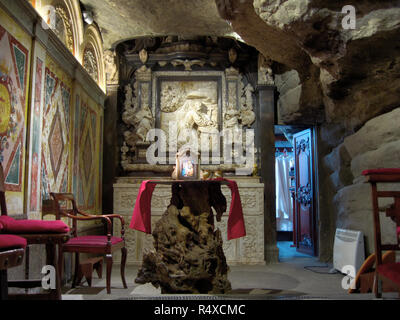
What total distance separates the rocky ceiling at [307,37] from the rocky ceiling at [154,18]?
14 millimetres

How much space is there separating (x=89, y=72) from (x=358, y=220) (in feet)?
14.6

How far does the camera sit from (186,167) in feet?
12.3

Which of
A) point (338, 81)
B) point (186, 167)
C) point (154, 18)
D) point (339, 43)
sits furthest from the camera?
point (154, 18)

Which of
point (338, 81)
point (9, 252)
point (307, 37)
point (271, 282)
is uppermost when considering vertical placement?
point (307, 37)

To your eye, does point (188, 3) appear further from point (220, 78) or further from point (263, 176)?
point (263, 176)

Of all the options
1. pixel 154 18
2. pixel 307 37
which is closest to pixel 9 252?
pixel 307 37

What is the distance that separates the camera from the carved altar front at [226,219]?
19.1 feet

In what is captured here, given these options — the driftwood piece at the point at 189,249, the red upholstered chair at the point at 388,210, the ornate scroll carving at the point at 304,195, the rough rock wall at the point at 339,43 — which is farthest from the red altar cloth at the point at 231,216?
the ornate scroll carving at the point at 304,195

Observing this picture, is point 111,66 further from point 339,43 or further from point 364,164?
point 364,164

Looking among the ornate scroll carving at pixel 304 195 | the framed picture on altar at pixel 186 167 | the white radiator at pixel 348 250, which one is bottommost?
the white radiator at pixel 348 250

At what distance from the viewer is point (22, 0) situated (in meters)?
3.36

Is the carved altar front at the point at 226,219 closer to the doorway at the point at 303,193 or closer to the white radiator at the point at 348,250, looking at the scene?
the doorway at the point at 303,193

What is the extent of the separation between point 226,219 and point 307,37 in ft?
9.84
